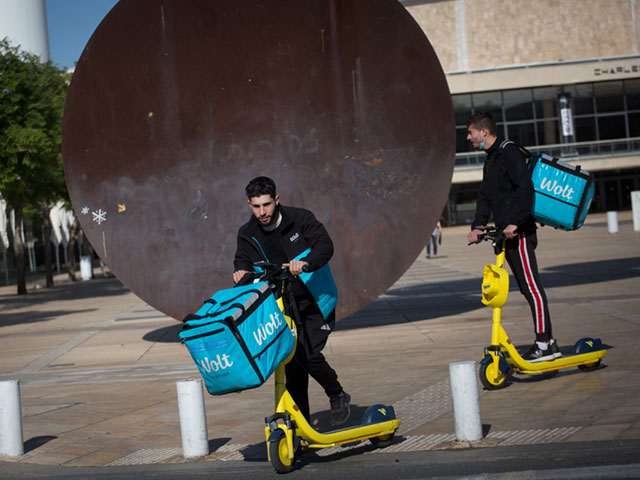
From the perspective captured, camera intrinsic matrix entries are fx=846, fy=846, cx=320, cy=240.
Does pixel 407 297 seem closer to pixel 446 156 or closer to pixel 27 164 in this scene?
pixel 446 156

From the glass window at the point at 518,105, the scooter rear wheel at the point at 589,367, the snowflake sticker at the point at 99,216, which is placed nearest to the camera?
the scooter rear wheel at the point at 589,367

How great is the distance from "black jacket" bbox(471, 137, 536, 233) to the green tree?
15.4 metres

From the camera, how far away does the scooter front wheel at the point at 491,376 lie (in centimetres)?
627

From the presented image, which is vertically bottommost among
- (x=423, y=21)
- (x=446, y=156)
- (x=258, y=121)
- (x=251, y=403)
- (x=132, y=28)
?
(x=251, y=403)

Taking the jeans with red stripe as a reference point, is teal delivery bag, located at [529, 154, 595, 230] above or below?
above

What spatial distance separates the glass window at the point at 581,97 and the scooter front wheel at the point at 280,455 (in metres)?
50.3

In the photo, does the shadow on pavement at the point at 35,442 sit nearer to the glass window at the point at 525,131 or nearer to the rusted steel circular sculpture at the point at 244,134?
the rusted steel circular sculpture at the point at 244,134

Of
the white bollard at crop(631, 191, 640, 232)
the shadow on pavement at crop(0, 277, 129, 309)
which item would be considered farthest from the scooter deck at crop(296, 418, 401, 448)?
the white bollard at crop(631, 191, 640, 232)

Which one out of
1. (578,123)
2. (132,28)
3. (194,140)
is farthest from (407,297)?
(578,123)

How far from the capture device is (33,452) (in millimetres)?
5820

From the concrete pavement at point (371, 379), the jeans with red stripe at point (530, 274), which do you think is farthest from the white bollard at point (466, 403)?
the jeans with red stripe at point (530, 274)

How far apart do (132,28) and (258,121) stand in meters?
1.81

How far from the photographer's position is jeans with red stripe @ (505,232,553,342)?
670 cm

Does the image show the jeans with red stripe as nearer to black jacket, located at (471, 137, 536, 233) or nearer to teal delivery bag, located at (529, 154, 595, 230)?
black jacket, located at (471, 137, 536, 233)
